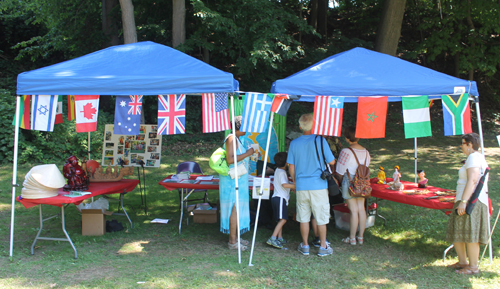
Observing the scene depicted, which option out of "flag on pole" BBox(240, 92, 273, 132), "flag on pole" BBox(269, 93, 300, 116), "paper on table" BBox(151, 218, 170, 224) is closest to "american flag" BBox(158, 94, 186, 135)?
"flag on pole" BBox(240, 92, 273, 132)

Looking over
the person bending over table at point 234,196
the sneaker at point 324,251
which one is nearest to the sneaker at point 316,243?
the sneaker at point 324,251

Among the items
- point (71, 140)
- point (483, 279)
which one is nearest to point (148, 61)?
point (483, 279)

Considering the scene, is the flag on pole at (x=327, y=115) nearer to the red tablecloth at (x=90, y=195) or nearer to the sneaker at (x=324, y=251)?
the sneaker at (x=324, y=251)

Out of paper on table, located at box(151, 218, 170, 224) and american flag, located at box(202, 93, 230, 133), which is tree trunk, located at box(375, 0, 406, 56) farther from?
paper on table, located at box(151, 218, 170, 224)

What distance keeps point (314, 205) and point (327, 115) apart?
3.45 ft

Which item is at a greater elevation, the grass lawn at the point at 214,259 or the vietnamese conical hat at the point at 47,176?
the vietnamese conical hat at the point at 47,176

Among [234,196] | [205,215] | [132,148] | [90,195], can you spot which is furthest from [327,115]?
[132,148]

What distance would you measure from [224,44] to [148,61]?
7.65m

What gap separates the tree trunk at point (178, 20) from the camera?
11328 millimetres

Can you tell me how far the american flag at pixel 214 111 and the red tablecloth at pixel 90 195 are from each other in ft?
5.60

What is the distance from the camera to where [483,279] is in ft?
12.7

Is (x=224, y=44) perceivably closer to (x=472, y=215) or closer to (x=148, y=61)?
(x=148, y=61)

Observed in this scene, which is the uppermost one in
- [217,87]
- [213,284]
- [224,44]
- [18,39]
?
[18,39]

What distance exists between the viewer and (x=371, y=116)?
4414 millimetres
